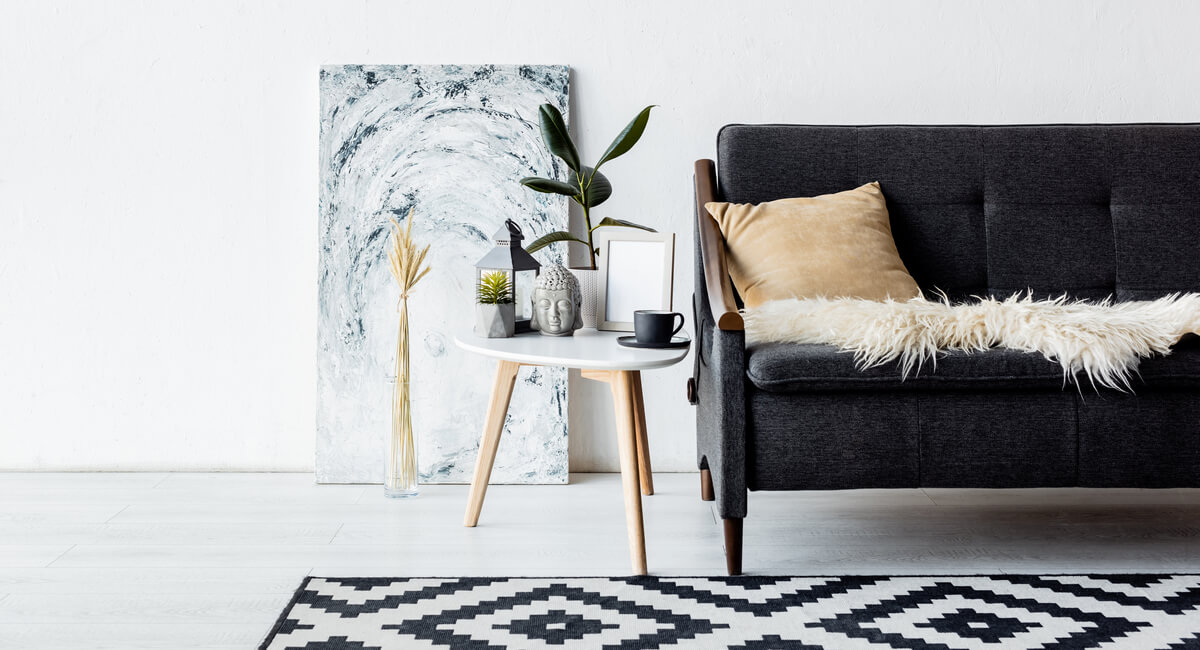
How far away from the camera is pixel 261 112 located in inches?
111

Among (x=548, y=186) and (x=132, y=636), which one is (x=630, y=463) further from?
(x=132, y=636)

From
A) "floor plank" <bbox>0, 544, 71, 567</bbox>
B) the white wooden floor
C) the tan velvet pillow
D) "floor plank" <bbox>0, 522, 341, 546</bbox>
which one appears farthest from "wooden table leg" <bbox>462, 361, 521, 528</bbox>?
"floor plank" <bbox>0, 544, 71, 567</bbox>

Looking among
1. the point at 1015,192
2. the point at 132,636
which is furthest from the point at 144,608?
the point at 1015,192

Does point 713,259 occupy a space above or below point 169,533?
above

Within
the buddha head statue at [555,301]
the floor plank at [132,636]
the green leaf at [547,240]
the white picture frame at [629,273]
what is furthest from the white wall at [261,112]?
the floor plank at [132,636]

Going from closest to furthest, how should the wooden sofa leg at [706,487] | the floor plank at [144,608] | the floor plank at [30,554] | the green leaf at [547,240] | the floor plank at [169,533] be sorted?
the floor plank at [144,608] < the floor plank at [30,554] < the floor plank at [169,533] < the green leaf at [547,240] < the wooden sofa leg at [706,487]

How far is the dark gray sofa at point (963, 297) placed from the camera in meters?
1.92

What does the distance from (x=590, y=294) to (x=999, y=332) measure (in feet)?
2.96

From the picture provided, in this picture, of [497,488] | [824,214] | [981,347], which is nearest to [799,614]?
[981,347]

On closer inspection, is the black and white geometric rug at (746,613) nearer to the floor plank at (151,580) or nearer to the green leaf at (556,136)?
the floor plank at (151,580)

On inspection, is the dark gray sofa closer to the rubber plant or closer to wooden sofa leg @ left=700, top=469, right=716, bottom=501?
wooden sofa leg @ left=700, top=469, right=716, bottom=501

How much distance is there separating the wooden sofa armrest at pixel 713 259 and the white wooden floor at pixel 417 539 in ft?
1.69

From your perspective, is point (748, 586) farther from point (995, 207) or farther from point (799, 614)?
point (995, 207)

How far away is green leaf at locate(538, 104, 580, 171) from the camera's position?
256 centimetres
